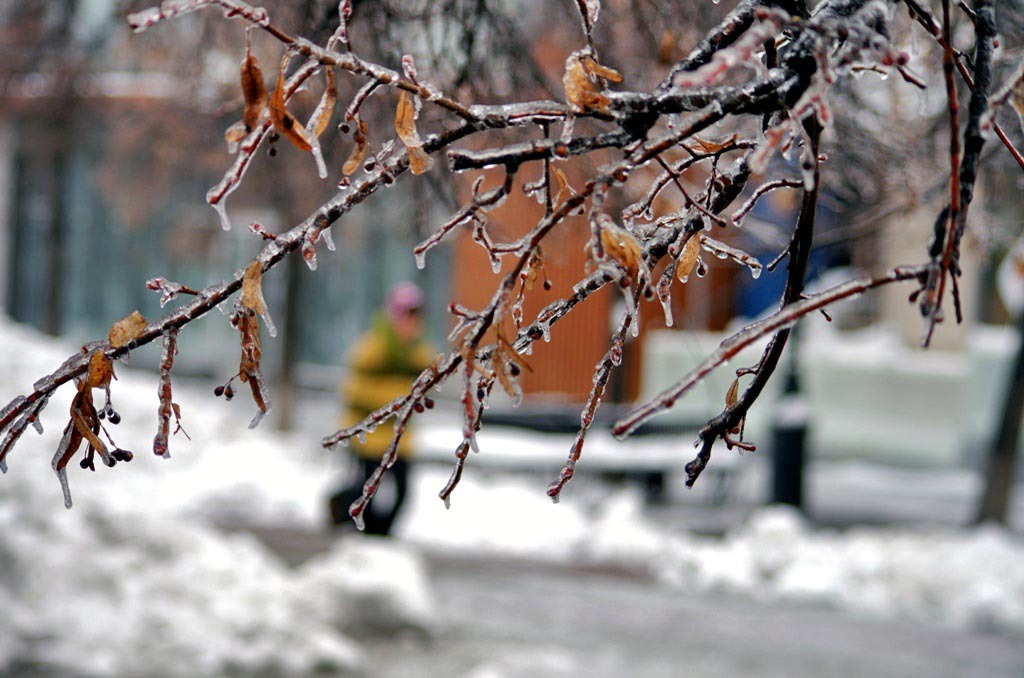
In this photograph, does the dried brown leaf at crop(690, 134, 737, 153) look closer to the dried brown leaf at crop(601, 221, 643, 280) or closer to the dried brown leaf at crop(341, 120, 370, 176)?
the dried brown leaf at crop(601, 221, 643, 280)

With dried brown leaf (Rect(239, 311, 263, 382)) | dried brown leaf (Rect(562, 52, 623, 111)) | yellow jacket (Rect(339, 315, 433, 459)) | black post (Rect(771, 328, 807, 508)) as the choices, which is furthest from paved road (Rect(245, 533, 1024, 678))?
dried brown leaf (Rect(562, 52, 623, 111))

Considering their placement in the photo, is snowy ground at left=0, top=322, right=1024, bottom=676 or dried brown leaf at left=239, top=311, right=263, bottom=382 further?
snowy ground at left=0, top=322, right=1024, bottom=676

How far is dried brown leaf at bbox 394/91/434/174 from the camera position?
1.66 m

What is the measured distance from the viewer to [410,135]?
1663mm

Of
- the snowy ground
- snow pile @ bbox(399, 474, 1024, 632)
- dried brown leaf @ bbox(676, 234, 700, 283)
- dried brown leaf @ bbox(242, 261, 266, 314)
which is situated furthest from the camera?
snow pile @ bbox(399, 474, 1024, 632)

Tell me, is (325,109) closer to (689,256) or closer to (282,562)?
→ (689,256)

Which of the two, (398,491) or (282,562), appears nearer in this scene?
(282,562)

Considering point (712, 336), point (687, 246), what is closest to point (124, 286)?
point (712, 336)

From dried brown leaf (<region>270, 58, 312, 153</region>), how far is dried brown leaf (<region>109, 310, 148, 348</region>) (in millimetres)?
395

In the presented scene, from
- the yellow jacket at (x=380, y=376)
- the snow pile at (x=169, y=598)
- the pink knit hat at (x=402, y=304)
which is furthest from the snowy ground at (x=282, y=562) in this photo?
the pink knit hat at (x=402, y=304)

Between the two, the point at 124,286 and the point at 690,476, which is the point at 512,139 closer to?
the point at 690,476

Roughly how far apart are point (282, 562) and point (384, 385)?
→ 1.41m

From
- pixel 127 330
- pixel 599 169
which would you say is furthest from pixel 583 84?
pixel 127 330

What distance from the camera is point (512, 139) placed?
4578mm
